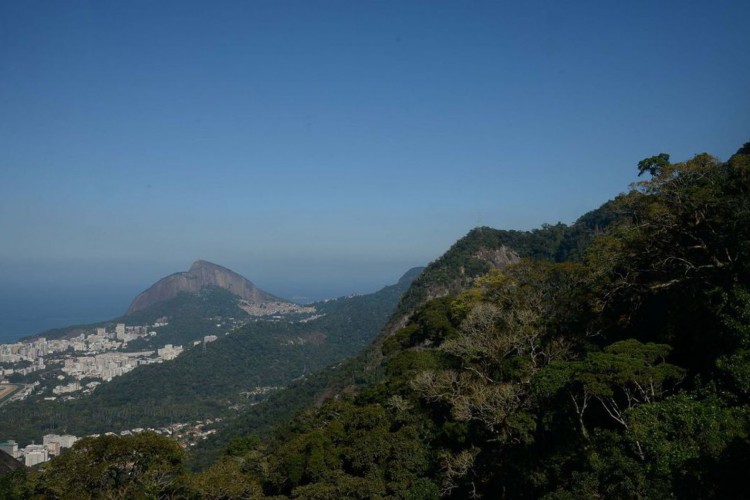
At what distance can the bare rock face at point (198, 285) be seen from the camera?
6344 inches

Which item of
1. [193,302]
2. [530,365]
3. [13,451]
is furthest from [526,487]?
[193,302]

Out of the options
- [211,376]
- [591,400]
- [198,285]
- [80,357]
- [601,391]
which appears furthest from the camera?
[198,285]

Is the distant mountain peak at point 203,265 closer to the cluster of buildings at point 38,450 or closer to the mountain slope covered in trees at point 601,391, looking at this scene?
the cluster of buildings at point 38,450

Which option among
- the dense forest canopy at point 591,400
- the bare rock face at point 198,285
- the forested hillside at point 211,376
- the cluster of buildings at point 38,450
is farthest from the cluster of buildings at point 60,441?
the bare rock face at point 198,285

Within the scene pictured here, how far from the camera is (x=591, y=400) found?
35.4 feet

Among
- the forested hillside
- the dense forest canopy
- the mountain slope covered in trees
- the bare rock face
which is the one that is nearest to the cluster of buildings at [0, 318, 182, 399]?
the forested hillside

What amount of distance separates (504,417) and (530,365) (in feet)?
6.56

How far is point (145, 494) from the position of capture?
1105cm

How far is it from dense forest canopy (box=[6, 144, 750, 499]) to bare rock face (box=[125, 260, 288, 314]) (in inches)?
6169

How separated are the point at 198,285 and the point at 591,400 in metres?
167

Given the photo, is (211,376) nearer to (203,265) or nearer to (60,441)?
(60,441)

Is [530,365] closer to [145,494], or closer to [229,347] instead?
[145,494]

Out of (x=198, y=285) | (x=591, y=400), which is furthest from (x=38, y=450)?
(x=198, y=285)

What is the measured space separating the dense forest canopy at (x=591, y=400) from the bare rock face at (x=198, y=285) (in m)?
157
